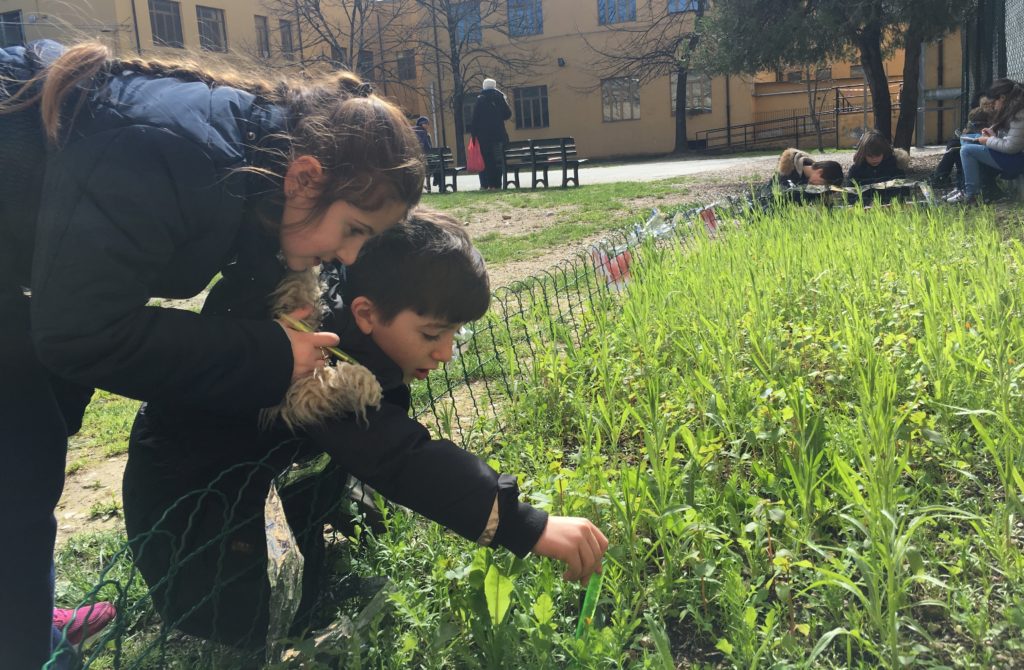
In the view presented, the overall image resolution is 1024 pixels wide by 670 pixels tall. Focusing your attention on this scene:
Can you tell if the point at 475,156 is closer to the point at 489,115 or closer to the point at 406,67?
the point at 489,115

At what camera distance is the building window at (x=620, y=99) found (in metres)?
33.0

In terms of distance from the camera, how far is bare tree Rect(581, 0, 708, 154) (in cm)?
3023

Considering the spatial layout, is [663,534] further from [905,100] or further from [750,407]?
[905,100]

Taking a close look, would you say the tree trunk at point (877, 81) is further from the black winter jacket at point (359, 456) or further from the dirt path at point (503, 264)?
the black winter jacket at point (359, 456)

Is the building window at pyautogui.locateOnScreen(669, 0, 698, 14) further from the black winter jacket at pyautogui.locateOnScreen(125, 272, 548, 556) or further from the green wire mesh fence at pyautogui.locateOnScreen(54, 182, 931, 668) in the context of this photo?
the black winter jacket at pyautogui.locateOnScreen(125, 272, 548, 556)

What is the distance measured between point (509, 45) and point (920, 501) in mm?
34471

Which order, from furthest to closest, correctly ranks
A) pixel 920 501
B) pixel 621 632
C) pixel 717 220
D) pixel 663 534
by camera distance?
1. pixel 717 220
2. pixel 920 501
3. pixel 663 534
4. pixel 621 632

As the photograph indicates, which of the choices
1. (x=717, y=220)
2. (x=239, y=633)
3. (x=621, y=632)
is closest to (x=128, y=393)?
(x=239, y=633)

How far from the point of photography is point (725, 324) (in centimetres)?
323

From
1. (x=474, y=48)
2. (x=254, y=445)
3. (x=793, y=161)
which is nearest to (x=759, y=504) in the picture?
(x=254, y=445)

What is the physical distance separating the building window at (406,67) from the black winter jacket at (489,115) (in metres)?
21.3

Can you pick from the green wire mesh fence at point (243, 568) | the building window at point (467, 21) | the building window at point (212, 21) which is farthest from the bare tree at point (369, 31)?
the green wire mesh fence at point (243, 568)

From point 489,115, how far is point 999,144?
9235 millimetres

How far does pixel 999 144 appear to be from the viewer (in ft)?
23.4
